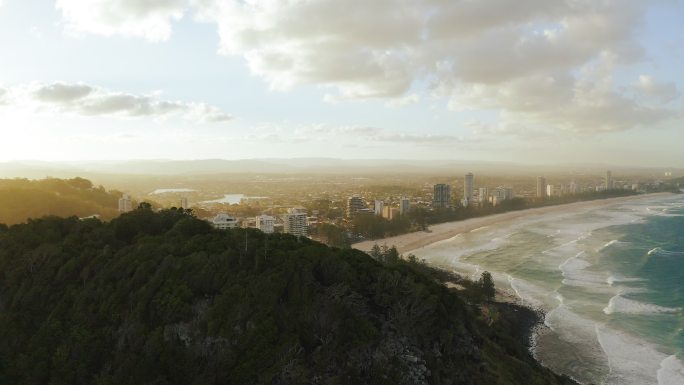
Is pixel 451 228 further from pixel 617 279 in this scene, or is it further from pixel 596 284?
pixel 596 284

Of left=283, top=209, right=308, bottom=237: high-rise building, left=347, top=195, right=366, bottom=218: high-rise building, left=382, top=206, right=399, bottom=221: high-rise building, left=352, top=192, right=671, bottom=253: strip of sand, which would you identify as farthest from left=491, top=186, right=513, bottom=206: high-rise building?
left=283, top=209, right=308, bottom=237: high-rise building

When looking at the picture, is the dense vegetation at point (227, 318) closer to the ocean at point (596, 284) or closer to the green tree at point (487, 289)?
the ocean at point (596, 284)

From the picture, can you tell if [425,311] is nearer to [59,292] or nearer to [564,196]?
[59,292]

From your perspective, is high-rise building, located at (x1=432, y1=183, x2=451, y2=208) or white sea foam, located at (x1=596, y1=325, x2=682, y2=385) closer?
white sea foam, located at (x1=596, y1=325, x2=682, y2=385)

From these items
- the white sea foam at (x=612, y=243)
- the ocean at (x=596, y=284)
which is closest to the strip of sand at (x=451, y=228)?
the ocean at (x=596, y=284)

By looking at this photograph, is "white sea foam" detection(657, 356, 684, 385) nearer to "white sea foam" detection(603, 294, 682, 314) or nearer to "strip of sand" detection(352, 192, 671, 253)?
"white sea foam" detection(603, 294, 682, 314)

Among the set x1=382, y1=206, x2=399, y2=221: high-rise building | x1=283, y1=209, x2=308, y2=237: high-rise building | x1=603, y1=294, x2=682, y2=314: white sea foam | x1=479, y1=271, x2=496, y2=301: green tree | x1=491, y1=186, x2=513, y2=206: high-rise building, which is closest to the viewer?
x1=603, y1=294, x2=682, y2=314: white sea foam
